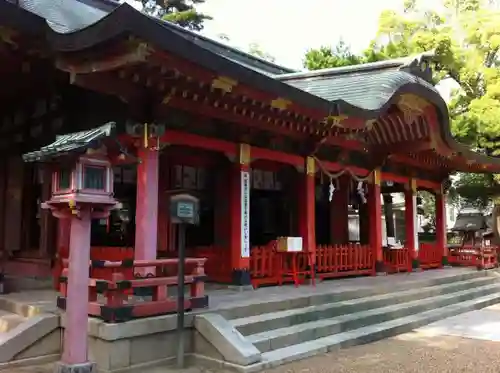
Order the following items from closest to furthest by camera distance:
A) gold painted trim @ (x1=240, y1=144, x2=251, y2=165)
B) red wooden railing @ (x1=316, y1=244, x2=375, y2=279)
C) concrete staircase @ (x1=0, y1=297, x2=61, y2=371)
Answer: concrete staircase @ (x1=0, y1=297, x2=61, y2=371), gold painted trim @ (x1=240, y1=144, x2=251, y2=165), red wooden railing @ (x1=316, y1=244, x2=375, y2=279)

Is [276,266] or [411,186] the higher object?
[411,186]

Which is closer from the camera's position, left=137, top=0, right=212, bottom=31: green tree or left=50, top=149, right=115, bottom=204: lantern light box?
left=50, top=149, right=115, bottom=204: lantern light box

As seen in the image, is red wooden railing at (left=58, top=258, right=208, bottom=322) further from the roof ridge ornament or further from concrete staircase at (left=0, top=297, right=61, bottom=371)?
the roof ridge ornament

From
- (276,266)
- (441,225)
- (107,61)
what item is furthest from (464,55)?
(107,61)

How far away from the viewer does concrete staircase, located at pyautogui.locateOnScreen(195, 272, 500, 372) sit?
5973 mm

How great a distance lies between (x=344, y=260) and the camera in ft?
37.2

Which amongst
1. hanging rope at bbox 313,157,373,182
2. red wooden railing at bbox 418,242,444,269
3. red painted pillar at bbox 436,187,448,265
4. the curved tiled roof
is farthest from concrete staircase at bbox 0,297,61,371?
red painted pillar at bbox 436,187,448,265

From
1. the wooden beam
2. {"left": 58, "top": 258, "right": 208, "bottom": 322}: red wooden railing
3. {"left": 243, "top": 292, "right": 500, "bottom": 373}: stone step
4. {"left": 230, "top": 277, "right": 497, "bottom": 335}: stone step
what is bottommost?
A: {"left": 243, "top": 292, "right": 500, "bottom": 373}: stone step

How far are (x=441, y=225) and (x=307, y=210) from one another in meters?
7.47

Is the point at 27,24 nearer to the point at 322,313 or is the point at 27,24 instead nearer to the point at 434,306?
the point at 322,313

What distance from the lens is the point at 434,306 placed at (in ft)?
32.9

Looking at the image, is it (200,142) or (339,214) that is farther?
(339,214)

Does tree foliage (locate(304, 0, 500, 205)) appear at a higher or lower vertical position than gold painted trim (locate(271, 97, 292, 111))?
higher

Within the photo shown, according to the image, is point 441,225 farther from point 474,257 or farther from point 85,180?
point 85,180
